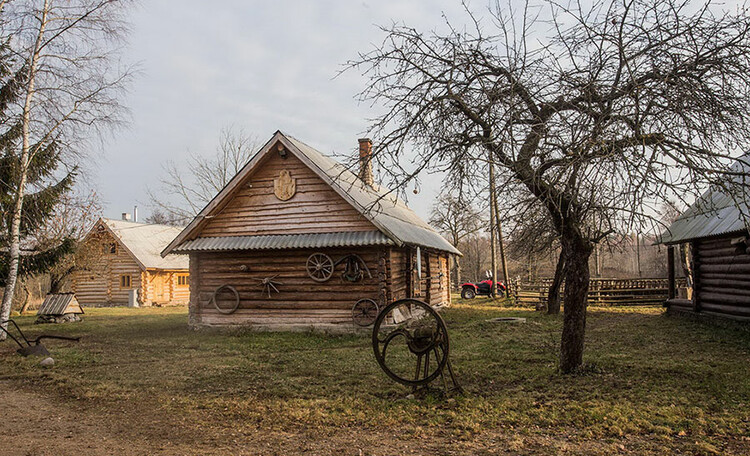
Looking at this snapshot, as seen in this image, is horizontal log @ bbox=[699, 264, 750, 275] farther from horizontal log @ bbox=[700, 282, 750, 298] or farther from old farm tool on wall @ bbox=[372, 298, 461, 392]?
old farm tool on wall @ bbox=[372, 298, 461, 392]

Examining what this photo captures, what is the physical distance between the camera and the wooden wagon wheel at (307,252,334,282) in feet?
49.6

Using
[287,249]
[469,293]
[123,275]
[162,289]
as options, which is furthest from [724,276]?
[123,275]

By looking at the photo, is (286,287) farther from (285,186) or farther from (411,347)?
(411,347)

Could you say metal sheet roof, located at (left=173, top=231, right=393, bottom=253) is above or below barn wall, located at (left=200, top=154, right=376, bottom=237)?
below

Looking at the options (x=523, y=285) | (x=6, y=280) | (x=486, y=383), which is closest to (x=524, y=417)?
(x=486, y=383)

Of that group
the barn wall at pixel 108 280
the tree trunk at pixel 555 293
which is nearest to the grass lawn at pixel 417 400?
the tree trunk at pixel 555 293

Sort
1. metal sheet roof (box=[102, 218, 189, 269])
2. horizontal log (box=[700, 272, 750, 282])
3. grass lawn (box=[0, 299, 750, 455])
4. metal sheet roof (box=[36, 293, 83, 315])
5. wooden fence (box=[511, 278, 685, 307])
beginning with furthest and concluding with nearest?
metal sheet roof (box=[102, 218, 189, 269]) < wooden fence (box=[511, 278, 685, 307]) < metal sheet roof (box=[36, 293, 83, 315]) < horizontal log (box=[700, 272, 750, 282]) < grass lawn (box=[0, 299, 750, 455])

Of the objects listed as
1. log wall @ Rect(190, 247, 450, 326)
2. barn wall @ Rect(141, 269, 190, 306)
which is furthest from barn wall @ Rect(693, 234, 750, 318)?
barn wall @ Rect(141, 269, 190, 306)

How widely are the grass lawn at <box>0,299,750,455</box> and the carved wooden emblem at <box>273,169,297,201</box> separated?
476 cm

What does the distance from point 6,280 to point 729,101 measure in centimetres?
1828


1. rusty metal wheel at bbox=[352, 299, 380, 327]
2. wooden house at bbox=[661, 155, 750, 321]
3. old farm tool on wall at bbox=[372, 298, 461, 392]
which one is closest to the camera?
old farm tool on wall at bbox=[372, 298, 461, 392]

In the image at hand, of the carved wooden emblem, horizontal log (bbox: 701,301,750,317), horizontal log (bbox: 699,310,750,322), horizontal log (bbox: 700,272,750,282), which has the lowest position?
horizontal log (bbox: 699,310,750,322)

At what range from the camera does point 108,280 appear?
110 feet

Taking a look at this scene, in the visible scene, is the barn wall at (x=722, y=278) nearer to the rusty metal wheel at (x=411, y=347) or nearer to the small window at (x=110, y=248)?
the rusty metal wheel at (x=411, y=347)
